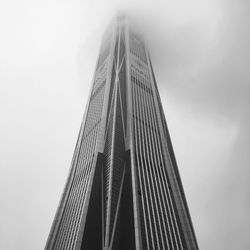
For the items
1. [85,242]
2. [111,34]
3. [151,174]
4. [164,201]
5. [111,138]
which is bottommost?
[85,242]

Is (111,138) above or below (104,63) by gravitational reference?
below

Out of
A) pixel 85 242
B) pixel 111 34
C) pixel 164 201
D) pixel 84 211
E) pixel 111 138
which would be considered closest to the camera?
pixel 85 242

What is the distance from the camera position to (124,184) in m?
93.7

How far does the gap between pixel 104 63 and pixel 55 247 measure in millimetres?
92580

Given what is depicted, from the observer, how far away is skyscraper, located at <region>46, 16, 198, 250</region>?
80062 mm

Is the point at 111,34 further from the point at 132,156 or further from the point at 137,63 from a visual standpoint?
the point at 132,156

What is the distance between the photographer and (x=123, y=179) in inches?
3745

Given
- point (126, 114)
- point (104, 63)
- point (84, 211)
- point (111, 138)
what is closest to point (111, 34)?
point (104, 63)

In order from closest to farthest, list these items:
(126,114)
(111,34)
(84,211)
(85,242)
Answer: (85,242)
(84,211)
(126,114)
(111,34)

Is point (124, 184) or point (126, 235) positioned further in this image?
point (124, 184)

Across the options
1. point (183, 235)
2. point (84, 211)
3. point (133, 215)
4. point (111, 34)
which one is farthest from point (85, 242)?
point (111, 34)

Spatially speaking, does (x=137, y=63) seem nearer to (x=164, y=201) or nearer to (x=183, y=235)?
(x=164, y=201)

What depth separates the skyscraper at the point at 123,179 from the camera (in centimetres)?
8006

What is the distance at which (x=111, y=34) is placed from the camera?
168 meters
